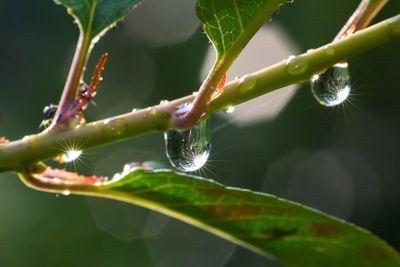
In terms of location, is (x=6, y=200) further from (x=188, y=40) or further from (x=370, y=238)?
(x=370, y=238)

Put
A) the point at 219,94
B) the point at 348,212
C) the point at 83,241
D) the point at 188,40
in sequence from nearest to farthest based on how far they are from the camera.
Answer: the point at 219,94, the point at 83,241, the point at 188,40, the point at 348,212

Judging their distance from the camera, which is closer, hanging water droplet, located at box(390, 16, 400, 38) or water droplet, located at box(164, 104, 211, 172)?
hanging water droplet, located at box(390, 16, 400, 38)

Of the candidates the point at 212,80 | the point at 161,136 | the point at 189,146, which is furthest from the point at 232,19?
the point at 161,136

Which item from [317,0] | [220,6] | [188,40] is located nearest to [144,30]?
[188,40]

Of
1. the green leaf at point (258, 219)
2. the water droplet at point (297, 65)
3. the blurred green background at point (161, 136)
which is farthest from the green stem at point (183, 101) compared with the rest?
the blurred green background at point (161, 136)

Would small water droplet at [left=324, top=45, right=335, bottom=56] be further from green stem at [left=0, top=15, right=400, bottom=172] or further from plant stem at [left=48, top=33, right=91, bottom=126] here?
plant stem at [left=48, top=33, right=91, bottom=126]

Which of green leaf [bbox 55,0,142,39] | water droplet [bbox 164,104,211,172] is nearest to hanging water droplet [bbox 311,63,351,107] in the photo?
water droplet [bbox 164,104,211,172]
